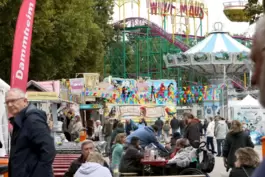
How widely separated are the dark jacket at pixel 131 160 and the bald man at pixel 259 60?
12.7m

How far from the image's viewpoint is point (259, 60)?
1.73m

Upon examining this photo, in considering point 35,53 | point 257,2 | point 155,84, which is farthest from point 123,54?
point 257,2

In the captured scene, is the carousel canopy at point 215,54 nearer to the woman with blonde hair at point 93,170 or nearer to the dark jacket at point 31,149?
the woman with blonde hair at point 93,170

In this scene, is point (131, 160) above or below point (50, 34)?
below

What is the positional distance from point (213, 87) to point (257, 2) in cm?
5000

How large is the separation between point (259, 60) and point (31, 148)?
182 inches

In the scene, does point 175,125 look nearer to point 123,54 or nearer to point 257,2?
point 257,2

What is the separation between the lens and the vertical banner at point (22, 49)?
15.4 meters

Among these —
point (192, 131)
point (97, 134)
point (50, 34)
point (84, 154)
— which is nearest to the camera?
point (84, 154)

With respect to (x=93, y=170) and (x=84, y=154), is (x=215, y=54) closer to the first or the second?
(x=84, y=154)

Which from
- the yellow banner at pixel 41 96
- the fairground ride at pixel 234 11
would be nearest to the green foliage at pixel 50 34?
the yellow banner at pixel 41 96

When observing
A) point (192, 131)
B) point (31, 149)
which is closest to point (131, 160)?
point (192, 131)

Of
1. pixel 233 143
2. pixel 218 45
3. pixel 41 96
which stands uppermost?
pixel 218 45

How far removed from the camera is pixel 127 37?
8431 cm
